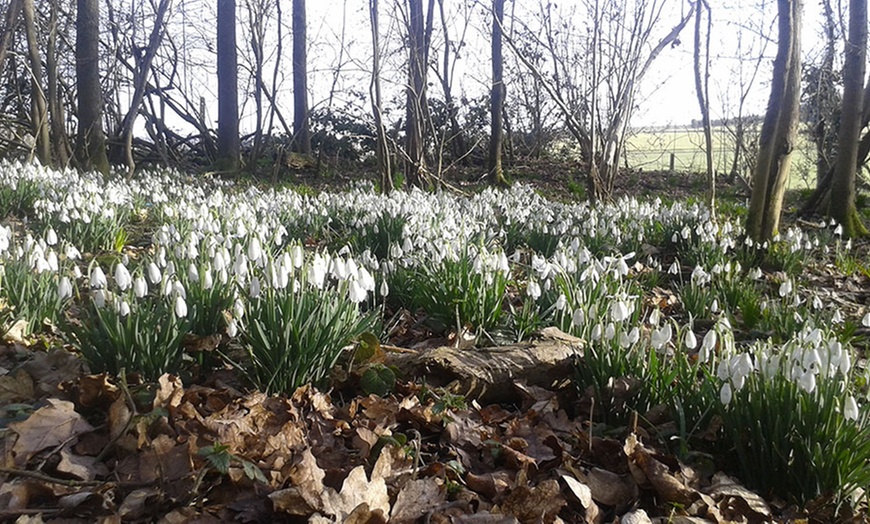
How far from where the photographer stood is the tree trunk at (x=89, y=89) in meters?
10.9

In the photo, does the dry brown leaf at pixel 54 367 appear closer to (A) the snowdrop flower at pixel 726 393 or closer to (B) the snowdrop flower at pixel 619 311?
(B) the snowdrop flower at pixel 619 311

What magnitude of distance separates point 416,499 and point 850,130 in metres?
8.84

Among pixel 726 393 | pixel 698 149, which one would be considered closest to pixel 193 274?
pixel 726 393

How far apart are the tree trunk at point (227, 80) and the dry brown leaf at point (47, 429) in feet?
41.7

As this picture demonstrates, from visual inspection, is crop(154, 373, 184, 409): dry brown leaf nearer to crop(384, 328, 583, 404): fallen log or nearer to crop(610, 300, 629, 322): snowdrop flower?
crop(384, 328, 583, 404): fallen log

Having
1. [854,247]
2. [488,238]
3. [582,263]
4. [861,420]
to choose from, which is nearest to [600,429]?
[861,420]

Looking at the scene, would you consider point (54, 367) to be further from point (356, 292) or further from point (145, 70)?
point (145, 70)

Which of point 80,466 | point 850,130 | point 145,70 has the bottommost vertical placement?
point 80,466

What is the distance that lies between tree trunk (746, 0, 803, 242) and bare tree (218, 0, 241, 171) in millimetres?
11052

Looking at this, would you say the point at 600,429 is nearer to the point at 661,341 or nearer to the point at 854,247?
the point at 661,341

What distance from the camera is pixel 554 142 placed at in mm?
19031

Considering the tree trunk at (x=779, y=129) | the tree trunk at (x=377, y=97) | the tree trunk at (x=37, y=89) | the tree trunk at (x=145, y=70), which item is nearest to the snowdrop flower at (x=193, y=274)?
the tree trunk at (x=779, y=129)

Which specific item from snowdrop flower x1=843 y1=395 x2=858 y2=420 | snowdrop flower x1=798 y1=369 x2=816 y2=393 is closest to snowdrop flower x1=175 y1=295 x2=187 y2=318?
snowdrop flower x1=798 y1=369 x2=816 y2=393

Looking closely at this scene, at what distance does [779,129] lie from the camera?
19.4 feet
